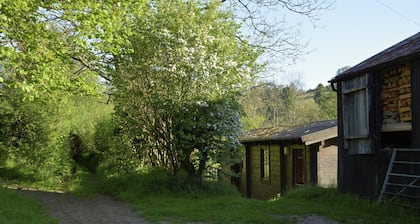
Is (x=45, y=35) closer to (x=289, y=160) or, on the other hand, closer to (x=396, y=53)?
(x=396, y=53)

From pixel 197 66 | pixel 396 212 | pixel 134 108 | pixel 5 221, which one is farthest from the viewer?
A: pixel 134 108

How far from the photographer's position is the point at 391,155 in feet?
31.5

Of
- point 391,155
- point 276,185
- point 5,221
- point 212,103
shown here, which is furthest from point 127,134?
point 391,155

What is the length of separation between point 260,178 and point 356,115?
9878 mm

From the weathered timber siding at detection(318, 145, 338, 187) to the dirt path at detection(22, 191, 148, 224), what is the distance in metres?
7.17

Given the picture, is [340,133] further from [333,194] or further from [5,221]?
[5,221]

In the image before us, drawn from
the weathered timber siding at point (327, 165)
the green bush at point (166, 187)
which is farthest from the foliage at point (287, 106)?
the green bush at point (166, 187)

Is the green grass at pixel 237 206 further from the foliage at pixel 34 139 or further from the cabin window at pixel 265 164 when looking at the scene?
the cabin window at pixel 265 164

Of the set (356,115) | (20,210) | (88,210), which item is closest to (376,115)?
(356,115)

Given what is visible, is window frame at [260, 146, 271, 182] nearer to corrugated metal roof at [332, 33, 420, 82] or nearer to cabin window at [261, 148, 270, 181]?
cabin window at [261, 148, 270, 181]

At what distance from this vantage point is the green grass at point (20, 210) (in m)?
8.34

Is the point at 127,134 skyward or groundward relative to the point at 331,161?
skyward

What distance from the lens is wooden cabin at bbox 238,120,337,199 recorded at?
15.4 metres

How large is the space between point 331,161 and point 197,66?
645cm
